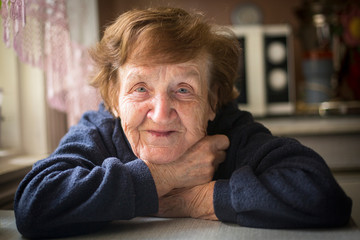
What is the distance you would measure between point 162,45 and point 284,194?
388 mm

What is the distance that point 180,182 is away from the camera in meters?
0.91

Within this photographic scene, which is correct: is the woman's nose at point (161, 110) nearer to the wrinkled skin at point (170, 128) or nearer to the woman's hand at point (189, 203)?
the wrinkled skin at point (170, 128)

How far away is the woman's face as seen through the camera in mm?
883

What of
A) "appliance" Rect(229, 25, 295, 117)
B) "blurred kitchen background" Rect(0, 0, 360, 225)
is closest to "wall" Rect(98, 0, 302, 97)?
"blurred kitchen background" Rect(0, 0, 360, 225)

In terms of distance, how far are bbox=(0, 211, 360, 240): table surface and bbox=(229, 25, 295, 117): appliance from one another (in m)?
1.60

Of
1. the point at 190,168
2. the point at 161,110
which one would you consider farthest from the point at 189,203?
the point at 161,110

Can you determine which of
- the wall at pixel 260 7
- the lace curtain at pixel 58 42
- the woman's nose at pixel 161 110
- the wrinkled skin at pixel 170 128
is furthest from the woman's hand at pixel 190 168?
the wall at pixel 260 7

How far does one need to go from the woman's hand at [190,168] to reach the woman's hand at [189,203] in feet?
0.07

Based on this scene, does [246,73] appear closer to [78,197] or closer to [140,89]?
[140,89]

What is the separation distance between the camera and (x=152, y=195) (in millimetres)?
813

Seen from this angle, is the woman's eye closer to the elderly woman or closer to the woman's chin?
the elderly woman

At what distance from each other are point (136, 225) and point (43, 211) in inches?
7.0

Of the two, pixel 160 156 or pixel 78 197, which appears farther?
pixel 160 156

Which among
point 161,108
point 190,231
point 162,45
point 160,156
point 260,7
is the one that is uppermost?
point 260,7
